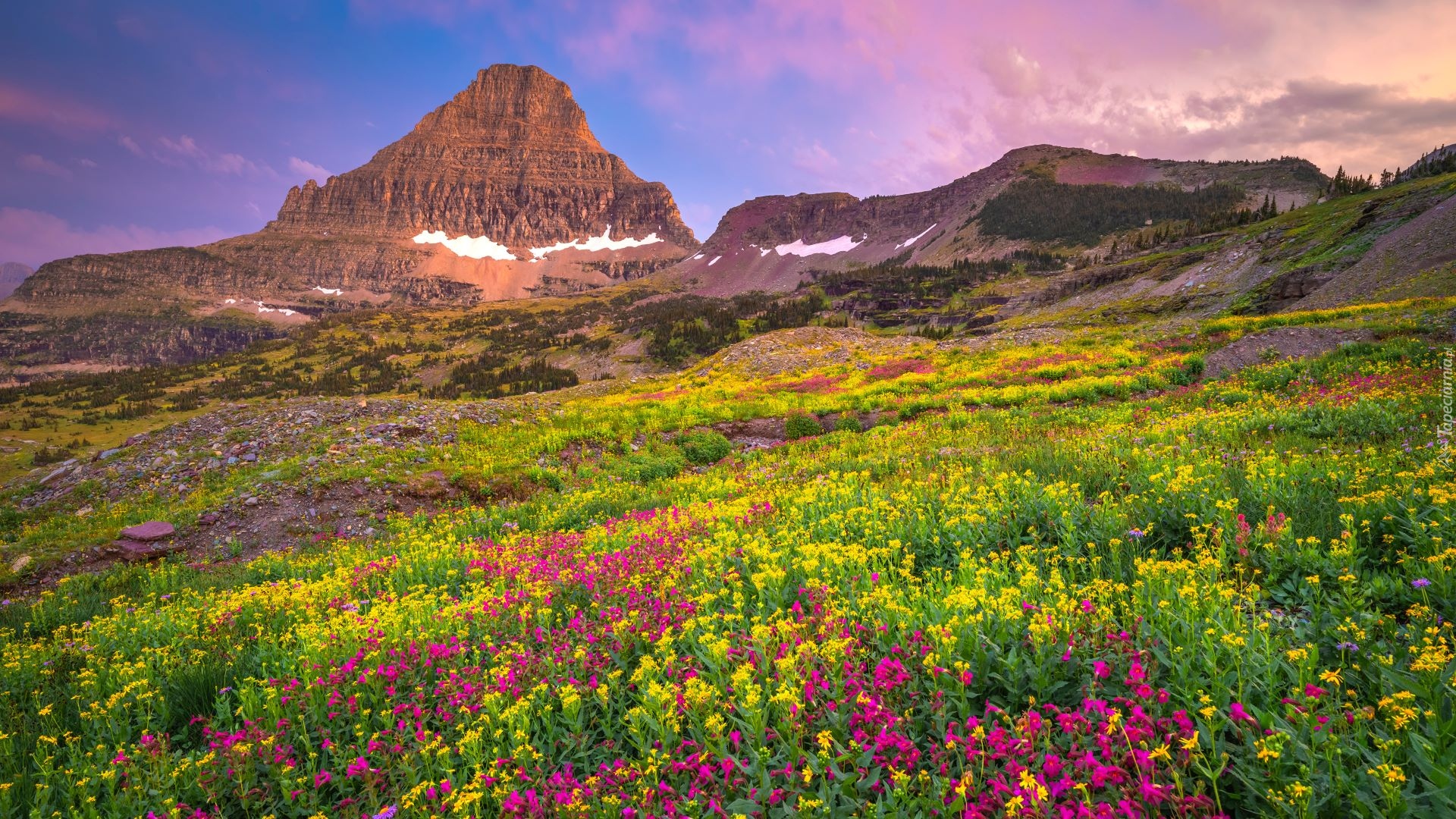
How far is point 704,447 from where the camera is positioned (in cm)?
2211

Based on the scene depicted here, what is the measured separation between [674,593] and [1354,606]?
5583 mm

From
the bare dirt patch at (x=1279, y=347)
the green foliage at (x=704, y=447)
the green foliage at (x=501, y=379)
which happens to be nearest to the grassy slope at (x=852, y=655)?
the green foliage at (x=704, y=447)

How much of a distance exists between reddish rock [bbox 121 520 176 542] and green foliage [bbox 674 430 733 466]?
48.7ft

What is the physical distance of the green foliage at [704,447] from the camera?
21.8 metres

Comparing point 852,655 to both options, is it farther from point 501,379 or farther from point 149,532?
point 501,379

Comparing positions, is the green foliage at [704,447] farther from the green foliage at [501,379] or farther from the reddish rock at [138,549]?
the green foliage at [501,379]

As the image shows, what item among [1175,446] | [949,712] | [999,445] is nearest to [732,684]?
[949,712]

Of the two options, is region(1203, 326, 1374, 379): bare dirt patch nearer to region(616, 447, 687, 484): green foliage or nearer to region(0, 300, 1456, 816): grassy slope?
region(0, 300, 1456, 816): grassy slope

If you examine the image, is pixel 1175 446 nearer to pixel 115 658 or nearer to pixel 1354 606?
pixel 1354 606

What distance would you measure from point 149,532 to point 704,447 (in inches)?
627

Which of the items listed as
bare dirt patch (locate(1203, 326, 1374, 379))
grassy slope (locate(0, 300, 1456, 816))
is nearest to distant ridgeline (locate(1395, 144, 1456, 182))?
bare dirt patch (locate(1203, 326, 1374, 379))

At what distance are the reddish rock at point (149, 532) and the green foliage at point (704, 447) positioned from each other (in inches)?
584

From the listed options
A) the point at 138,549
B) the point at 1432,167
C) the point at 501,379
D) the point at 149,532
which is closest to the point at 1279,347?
the point at 138,549

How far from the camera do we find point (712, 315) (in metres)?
160
